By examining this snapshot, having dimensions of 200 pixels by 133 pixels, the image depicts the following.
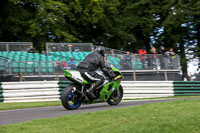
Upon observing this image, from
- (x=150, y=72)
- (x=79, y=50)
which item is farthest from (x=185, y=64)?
(x=79, y=50)

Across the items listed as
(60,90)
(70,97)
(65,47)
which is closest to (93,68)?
(70,97)

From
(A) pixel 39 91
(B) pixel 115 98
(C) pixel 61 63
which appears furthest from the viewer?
(C) pixel 61 63

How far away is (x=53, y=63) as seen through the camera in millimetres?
16281

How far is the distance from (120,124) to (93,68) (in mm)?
3778

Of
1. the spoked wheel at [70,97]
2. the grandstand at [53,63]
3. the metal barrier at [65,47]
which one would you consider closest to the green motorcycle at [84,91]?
the spoked wheel at [70,97]

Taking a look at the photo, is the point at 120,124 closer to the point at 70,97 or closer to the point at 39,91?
the point at 70,97

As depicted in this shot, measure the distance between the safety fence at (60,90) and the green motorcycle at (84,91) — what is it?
5.50 metres

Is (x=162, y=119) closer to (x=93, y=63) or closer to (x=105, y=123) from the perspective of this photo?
(x=105, y=123)

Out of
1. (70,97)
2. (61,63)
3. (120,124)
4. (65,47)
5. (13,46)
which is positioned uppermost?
(13,46)

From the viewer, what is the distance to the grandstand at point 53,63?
50.6 ft

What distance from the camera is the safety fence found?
48.0 ft

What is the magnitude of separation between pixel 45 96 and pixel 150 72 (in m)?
6.03

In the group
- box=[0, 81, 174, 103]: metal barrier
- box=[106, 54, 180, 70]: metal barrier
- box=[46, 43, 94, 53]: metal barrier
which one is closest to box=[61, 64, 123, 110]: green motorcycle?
box=[0, 81, 174, 103]: metal barrier

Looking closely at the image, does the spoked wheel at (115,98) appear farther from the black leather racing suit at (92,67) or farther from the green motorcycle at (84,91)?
the black leather racing suit at (92,67)
